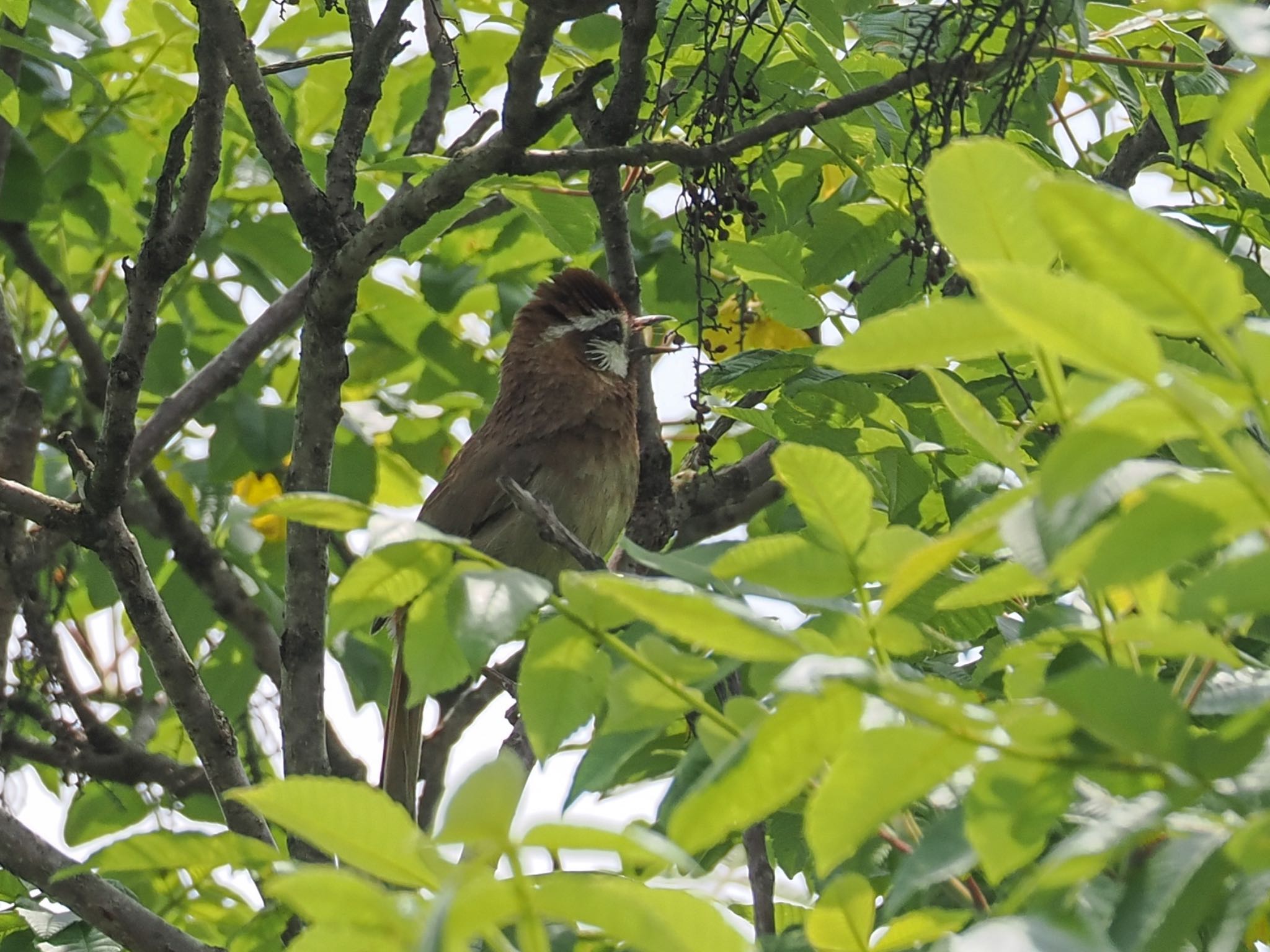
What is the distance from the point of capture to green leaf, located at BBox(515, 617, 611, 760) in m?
1.67

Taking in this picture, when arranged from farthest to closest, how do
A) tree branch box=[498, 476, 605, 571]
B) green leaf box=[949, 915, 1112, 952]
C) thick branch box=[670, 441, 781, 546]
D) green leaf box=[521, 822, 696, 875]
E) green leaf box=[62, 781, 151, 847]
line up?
green leaf box=[62, 781, 151, 847] → thick branch box=[670, 441, 781, 546] → tree branch box=[498, 476, 605, 571] → green leaf box=[521, 822, 696, 875] → green leaf box=[949, 915, 1112, 952]

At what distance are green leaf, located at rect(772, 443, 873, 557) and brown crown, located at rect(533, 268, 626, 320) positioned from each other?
4.15m

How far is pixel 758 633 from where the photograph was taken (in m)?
1.32

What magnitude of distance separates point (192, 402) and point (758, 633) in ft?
14.2

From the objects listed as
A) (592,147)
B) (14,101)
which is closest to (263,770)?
(14,101)

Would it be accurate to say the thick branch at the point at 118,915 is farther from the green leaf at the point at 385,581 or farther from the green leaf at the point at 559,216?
the green leaf at the point at 559,216

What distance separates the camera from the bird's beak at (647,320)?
4.96m

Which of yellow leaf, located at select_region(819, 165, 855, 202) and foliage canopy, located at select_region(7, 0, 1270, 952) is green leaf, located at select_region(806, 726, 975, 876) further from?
yellow leaf, located at select_region(819, 165, 855, 202)

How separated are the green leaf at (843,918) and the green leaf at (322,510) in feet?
2.10

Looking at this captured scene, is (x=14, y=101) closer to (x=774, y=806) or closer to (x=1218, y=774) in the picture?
(x=774, y=806)

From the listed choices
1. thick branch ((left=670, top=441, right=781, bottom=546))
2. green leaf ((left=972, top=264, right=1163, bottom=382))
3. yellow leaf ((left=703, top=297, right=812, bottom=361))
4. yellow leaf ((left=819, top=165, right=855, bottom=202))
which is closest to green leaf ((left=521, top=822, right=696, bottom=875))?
green leaf ((left=972, top=264, right=1163, bottom=382))

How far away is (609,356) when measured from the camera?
5.80 metres

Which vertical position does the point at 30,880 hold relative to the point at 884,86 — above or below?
below

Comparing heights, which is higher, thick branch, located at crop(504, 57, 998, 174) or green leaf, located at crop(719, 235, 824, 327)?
thick branch, located at crop(504, 57, 998, 174)
